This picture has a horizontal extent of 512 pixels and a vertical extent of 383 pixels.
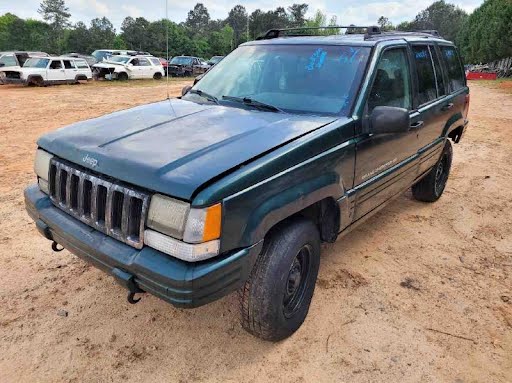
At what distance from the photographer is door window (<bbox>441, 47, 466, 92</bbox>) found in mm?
4629

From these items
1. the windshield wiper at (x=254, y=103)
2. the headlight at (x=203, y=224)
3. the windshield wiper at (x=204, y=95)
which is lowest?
the headlight at (x=203, y=224)

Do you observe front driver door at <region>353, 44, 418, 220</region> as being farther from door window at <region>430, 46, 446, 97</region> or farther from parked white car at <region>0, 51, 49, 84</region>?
parked white car at <region>0, 51, 49, 84</region>

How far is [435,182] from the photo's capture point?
4.93 metres

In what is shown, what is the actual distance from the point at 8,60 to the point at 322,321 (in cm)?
2230

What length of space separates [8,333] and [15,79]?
63.7ft

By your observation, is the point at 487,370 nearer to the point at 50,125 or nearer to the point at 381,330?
the point at 381,330

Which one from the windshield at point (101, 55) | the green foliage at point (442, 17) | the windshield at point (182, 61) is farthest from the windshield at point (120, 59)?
the green foliage at point (442, 17)

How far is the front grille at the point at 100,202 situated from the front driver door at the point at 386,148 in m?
1.59

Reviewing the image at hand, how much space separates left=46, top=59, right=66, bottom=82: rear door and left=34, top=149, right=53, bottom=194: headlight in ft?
62.5

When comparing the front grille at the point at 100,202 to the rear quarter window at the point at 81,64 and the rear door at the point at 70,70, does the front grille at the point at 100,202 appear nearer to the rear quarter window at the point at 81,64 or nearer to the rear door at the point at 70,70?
the rear door at the point at 70,70

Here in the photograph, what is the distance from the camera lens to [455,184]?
587cm

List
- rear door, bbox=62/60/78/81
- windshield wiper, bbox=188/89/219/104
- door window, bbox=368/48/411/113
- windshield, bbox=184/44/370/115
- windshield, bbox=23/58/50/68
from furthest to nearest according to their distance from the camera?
rear door, bbox=62/60/78/81 → windshield, bbox=23/58/50/68 → windshield wiper, bbox=188/89/219/104 → door window, bbox=368/48/411/113 → windshield, bbox=184/44/370/115

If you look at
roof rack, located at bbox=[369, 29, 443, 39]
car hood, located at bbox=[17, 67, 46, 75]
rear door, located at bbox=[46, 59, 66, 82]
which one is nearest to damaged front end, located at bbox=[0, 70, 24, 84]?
car hood, located at bbox=[17, 67, 46, 75]

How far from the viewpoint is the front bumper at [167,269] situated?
2.01 m
